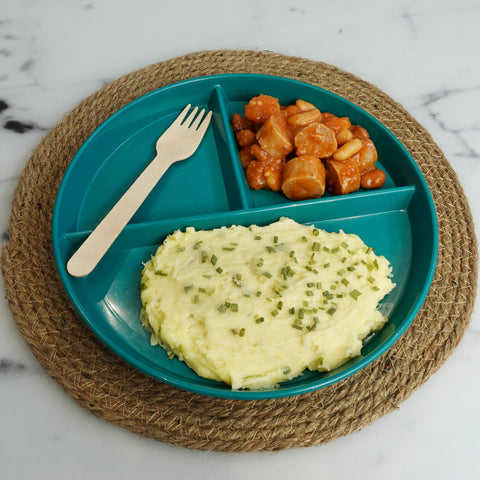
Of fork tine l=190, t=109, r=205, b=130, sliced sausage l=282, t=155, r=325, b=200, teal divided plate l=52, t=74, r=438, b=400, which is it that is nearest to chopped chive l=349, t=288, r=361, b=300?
teal divided plate l=52, t=74, r=438, b=400

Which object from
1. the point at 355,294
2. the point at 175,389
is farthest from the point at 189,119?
the point at 175,389

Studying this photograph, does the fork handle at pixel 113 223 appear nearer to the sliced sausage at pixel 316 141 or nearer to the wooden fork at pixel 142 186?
the wooden fork at pixel 142 186

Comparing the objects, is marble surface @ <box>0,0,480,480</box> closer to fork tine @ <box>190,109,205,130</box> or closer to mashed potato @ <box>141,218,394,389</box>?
mashed potato @ <box>141,218,394,389</box>

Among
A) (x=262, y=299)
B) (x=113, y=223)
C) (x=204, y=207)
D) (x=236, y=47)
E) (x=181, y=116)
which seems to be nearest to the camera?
(x=262, y=299)

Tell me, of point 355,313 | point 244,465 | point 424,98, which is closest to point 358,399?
point 355,313

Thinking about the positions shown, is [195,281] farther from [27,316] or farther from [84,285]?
[27,316]

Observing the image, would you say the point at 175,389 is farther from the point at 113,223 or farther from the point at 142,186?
the point at 142,186
